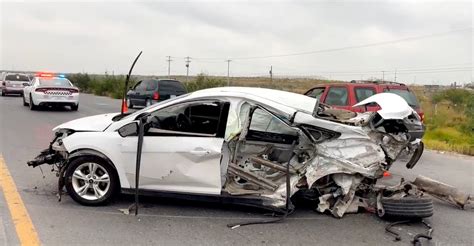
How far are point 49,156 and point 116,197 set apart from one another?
3.35ft

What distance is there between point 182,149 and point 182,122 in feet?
1.34

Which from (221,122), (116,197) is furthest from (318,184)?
(116,197)

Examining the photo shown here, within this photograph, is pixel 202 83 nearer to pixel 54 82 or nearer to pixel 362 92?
pixel 54 82

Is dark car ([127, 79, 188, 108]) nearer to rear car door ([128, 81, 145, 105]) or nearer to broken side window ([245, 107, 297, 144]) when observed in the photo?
rear car door ([128, 81, 145, 105])

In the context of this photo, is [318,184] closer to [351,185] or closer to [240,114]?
[351,185]

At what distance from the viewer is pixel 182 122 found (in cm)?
560

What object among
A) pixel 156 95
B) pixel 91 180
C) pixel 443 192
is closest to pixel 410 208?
pixel 443 192

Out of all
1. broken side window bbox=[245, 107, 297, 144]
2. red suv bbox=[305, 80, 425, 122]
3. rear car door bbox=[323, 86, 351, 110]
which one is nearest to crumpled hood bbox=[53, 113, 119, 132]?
broken side window bbox=[245, 107, 297, 144]

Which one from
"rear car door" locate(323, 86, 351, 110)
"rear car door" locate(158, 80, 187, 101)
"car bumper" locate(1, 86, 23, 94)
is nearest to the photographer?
"rear car door" locate(323, 86, 351, 110)

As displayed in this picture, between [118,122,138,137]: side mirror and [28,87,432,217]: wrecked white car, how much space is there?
13 mm

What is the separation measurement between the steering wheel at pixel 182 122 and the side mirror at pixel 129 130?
1.65 ft

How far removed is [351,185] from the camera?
539 cm

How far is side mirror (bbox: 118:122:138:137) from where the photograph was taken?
18.0 feet

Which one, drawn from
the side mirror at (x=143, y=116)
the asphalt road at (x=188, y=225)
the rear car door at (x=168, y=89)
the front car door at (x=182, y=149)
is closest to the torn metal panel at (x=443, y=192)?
the asphalt road at (x=188, y=225)
